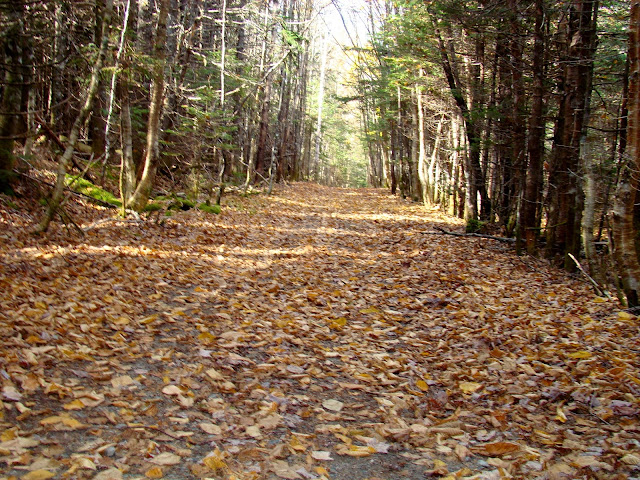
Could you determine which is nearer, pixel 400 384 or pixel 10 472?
pixel 10 472

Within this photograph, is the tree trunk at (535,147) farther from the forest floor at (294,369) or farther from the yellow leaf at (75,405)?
the yellow leaf at (75,405)

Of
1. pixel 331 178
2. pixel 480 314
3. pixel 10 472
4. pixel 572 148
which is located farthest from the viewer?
pixel 331 178

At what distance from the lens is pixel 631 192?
6070 millimetres

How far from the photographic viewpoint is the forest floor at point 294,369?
10.7ft

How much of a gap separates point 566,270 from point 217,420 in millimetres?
7761

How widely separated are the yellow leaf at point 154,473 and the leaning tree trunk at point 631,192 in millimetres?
5929

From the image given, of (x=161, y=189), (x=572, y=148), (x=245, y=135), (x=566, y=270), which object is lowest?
(x=566, y=270)

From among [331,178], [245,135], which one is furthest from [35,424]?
[331,178]

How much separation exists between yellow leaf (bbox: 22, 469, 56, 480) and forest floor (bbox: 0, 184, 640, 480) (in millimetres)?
11

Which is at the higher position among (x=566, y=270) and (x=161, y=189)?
(x=161, y=189)

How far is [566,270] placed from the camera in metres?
9.09

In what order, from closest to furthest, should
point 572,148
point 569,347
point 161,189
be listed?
point 569,347 < point 572,148 < point 161,189

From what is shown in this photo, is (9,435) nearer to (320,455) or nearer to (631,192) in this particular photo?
(320,455)

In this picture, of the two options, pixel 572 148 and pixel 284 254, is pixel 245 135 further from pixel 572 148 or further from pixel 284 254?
pixel 572 148
